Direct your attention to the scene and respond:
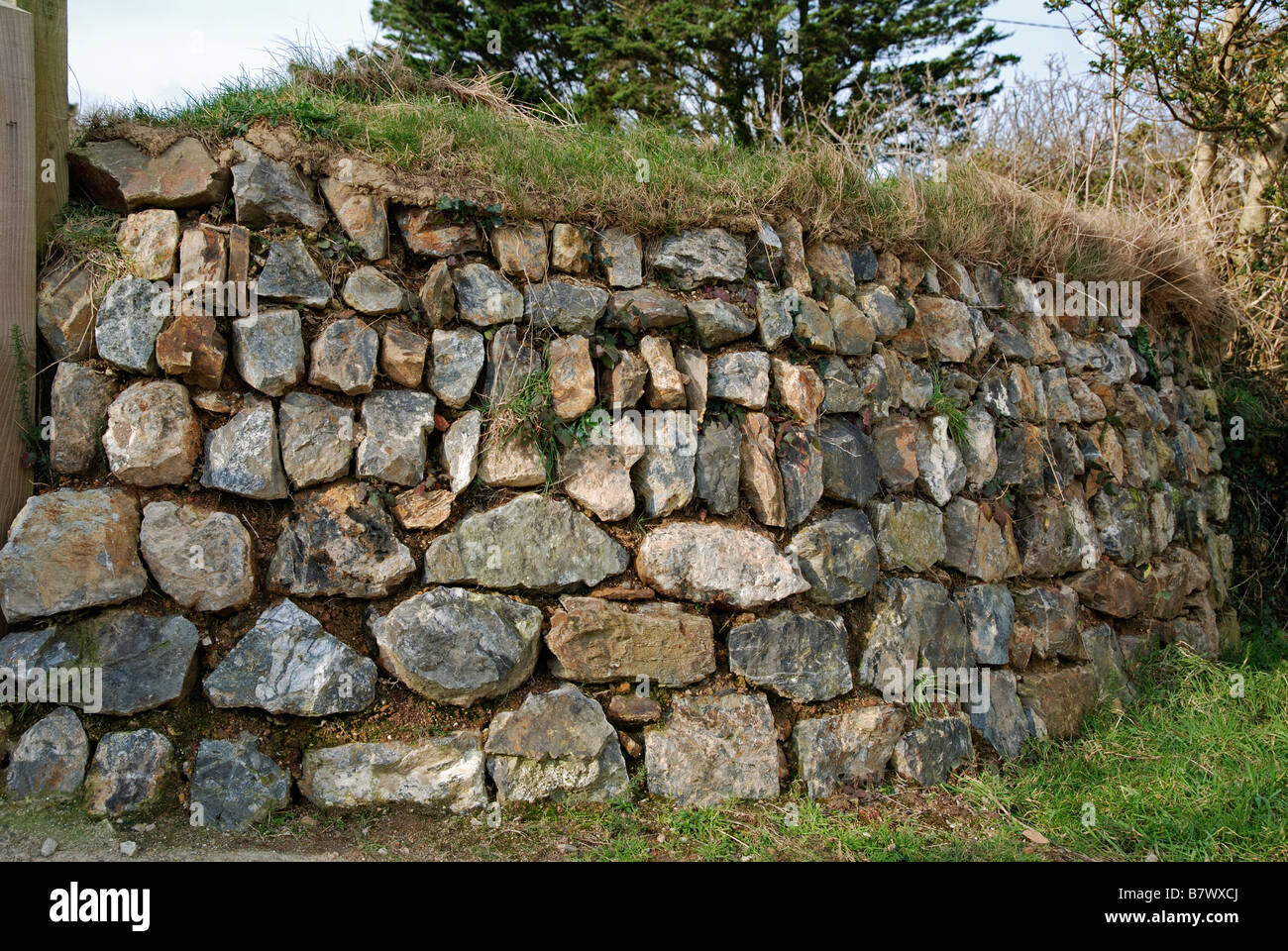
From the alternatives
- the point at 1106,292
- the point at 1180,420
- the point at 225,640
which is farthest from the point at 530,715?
the point at 1180,420

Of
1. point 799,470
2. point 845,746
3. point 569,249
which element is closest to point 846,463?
point 799,470

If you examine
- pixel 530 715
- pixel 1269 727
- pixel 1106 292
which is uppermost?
pixel 1106 292

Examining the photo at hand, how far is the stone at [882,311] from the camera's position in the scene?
4.34m

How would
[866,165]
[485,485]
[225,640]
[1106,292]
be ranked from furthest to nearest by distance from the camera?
[1106,292], [866,165], [485,485], [225,640]

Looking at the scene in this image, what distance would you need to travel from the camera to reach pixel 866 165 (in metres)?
4.80

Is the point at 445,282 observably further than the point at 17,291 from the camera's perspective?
Yes

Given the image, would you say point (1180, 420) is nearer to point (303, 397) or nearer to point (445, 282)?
point (445, 282)

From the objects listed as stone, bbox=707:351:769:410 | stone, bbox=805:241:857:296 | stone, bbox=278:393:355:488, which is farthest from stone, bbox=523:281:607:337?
stone, bbox=805:241:857:296

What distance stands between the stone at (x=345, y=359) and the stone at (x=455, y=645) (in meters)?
0.86

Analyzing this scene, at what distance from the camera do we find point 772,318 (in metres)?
3.97

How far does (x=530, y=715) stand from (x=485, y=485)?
2.98 ft

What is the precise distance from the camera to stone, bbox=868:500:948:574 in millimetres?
4066

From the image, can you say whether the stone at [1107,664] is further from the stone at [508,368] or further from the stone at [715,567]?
the stone at [508,368]

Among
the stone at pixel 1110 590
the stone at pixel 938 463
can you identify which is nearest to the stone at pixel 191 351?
the stone at pixel 938 463
